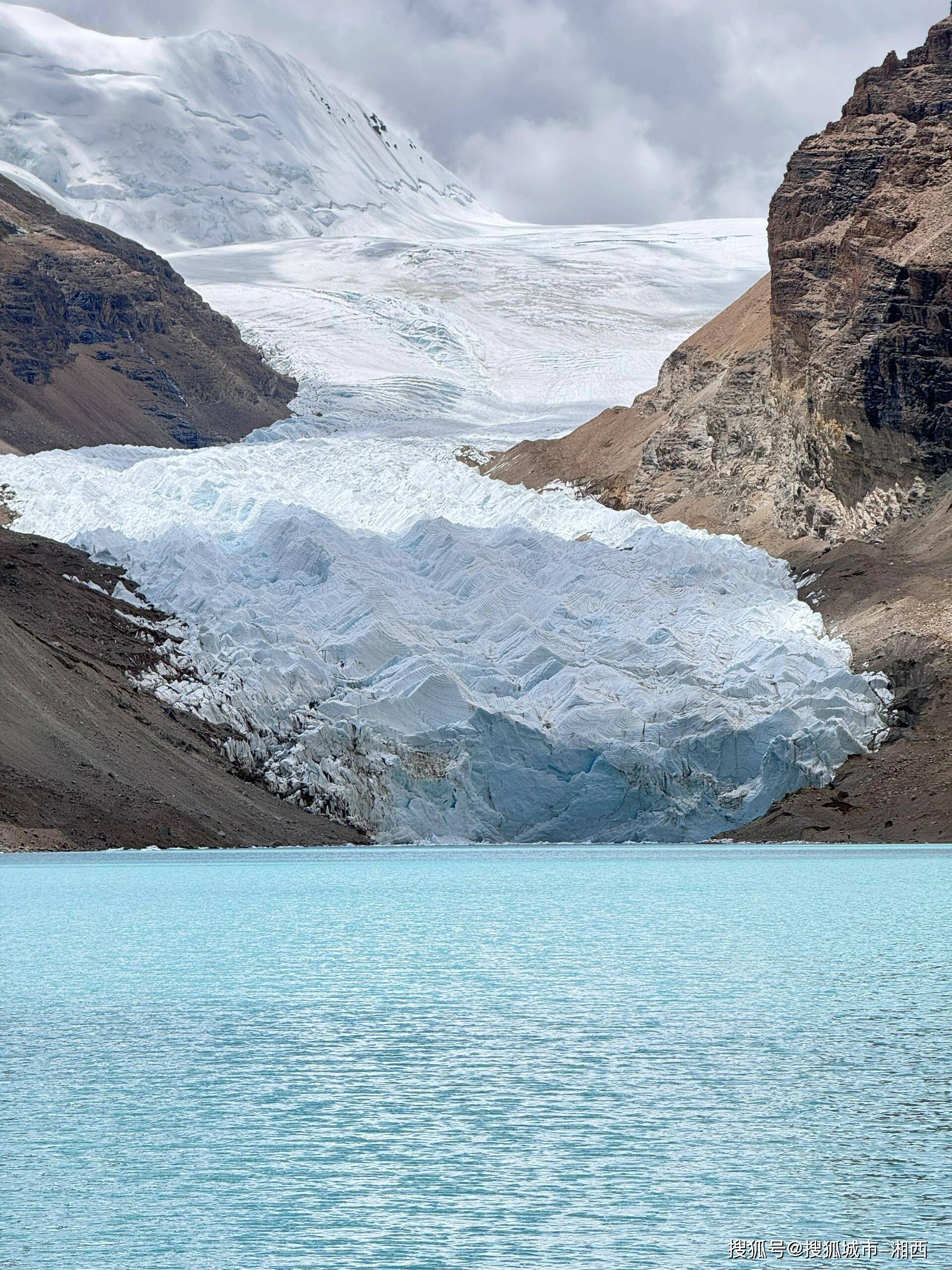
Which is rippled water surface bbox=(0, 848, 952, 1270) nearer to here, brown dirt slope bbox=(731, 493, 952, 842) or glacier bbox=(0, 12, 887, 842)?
brown dirt slope bbox=(731, 493, 952, 842)

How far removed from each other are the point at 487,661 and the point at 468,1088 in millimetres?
33343

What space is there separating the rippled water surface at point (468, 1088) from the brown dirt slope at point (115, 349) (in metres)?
75.3

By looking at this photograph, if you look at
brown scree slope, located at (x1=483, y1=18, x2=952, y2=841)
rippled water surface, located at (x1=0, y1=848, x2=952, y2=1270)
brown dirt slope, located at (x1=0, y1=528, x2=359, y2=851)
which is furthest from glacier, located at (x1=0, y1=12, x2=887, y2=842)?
rippled water surface, located at (x1=0, y1=848, x2=952, y2=1270)

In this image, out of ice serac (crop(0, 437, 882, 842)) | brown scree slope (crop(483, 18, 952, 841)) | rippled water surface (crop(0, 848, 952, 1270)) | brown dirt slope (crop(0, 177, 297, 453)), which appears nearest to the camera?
rippled water surface (crop(0, 848, 952, 1270))

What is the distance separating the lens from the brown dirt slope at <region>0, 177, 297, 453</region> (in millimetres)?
96625

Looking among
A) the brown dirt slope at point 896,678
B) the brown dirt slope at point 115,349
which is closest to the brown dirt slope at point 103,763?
the brown dirt slope at point 896,678

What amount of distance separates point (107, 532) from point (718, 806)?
19671mm

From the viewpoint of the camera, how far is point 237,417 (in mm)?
105875

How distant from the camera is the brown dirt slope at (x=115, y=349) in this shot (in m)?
96.6

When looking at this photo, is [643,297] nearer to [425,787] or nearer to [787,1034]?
[425,787]

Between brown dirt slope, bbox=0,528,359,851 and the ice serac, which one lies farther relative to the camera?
the ice serac

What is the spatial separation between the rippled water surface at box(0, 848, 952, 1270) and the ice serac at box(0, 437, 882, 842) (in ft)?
58.7

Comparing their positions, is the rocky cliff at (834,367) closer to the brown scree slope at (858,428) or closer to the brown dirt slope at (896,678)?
the brown scree slope at (858,428)

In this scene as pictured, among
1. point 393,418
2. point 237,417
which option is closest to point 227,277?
point 237,417
